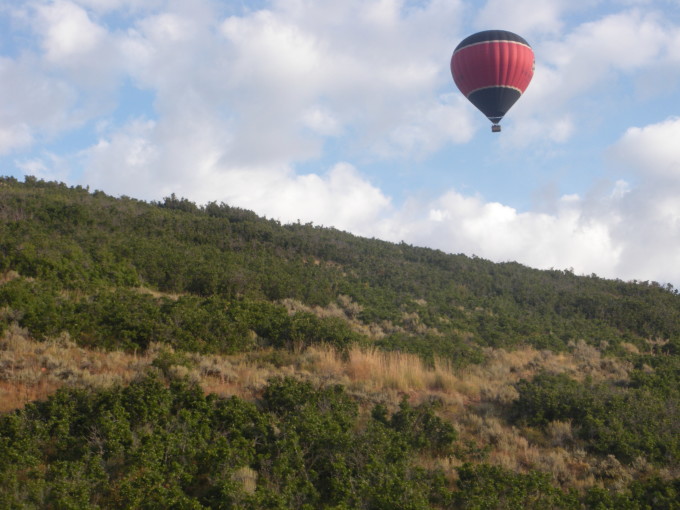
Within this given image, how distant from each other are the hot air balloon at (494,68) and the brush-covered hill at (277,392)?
997cm

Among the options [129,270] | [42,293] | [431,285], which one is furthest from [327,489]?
[431,285]

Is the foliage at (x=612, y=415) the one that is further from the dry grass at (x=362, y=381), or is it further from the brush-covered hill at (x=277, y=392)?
the dry grass at (x=362, y=381)

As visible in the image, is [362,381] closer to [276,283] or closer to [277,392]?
[277,392]

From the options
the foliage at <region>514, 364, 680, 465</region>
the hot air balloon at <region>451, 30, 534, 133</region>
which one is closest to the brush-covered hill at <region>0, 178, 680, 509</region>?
the foliage at <region>514, 364, 680, 465</region>

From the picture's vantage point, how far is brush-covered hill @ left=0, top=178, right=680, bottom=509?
581 centimetres

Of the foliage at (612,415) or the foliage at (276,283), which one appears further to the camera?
the foliage at (276,283)

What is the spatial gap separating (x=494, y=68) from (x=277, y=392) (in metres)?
19.2

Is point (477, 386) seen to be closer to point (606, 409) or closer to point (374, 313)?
point (606, 409)

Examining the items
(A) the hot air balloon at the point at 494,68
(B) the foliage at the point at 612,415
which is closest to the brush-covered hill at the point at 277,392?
(B) the foliage at the point at 612,415

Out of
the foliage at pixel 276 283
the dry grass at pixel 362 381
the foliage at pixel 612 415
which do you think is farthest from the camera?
the foliage at pixel 276 283

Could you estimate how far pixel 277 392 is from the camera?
777 cm

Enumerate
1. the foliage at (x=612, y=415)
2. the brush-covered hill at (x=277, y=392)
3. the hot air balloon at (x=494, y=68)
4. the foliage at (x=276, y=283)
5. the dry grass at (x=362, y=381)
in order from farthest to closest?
the hot air balloon at (x=494, y=68) → the foliage at (x=276, y=283) → the foliage at (x=612, y=415) → the dry grass at (x=362, y=381) → the brush-covered hill at (x=277, y=392)

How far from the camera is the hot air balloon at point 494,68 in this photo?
22234 millimetres

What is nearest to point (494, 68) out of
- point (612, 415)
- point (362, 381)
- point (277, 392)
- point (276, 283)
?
point (276, 283)
